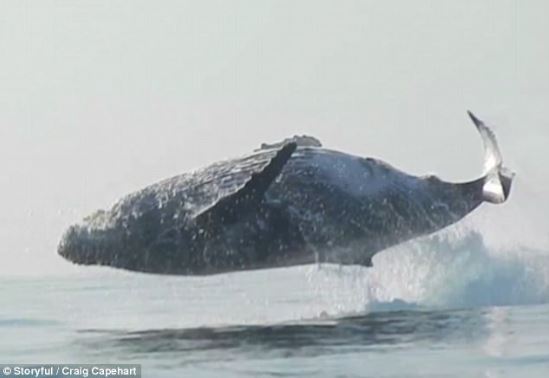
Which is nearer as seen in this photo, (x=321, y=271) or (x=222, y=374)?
(x=222, y=374)

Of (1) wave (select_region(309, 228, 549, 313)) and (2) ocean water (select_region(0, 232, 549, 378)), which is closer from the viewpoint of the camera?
(2) ocean water (select_region(0, 232, 549, 378))

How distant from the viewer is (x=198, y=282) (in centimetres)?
1198

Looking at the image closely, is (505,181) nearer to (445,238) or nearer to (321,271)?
(445,238)

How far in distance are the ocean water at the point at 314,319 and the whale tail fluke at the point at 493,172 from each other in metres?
0.65

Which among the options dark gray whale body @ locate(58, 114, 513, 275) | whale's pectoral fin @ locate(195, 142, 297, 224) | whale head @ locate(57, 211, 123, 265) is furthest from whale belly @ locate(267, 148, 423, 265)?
whale head @ locate(57, 211, 123, 265)

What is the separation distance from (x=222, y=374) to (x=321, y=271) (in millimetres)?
2230

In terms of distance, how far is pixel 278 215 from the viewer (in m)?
11.7

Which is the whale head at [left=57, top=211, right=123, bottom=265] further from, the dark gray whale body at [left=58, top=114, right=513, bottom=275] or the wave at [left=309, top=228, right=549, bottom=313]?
the wave at [left=309, top=228, right=549, bottom=313]

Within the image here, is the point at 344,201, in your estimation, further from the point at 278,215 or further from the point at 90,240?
the point at 90,240

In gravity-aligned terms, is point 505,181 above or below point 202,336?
above

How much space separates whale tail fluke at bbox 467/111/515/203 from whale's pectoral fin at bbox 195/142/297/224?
5.54 feet

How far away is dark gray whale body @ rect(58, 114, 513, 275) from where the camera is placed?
38.0ft

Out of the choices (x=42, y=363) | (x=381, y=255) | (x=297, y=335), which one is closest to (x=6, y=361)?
(x=42, y=363)

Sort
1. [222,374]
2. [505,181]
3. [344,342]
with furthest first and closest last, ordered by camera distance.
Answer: [505,181] < [344,342] < [222,374]
